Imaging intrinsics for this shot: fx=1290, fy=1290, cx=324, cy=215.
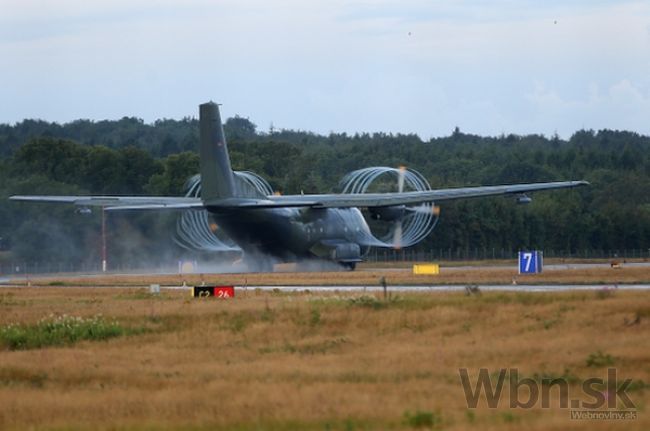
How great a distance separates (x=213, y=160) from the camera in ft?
238

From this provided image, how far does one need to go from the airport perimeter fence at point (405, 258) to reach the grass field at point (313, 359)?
51.2 metres

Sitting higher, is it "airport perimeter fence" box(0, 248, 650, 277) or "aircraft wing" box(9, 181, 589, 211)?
"aircraft wing" box(9, 181, 589, 211)

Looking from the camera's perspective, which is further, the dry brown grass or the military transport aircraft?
the military transport aircraft

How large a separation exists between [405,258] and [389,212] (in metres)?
20.9

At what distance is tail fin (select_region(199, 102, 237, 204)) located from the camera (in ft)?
236

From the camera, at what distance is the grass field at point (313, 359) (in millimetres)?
22406

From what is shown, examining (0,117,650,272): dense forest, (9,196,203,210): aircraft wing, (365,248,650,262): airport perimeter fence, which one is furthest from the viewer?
(365,248,650,262): airport perimeter fence

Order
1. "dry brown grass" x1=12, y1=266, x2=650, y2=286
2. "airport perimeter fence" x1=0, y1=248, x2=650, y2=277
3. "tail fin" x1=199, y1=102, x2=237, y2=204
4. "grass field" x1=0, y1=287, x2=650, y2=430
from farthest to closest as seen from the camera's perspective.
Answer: "airport perimeter fence" x1=0, y1=248, x2=650, y2=277, "tail fin" x1=199, y1=102, x2=237, y2=204, "dry brown grass" x1=12, y1=266, x2=650, y2=286, "grass field" x1=0, y1=287, x2=650, y2=430

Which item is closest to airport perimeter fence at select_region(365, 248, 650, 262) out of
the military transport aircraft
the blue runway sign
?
the military transport aircraft

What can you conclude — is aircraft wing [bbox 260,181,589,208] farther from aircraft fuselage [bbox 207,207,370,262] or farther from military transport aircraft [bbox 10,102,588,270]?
aircraft fuselage [bbox 207,207,370,262]

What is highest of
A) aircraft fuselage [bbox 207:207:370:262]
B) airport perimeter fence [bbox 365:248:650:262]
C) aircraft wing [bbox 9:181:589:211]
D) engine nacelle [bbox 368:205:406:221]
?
aircraft wing [bbox 9:181:589:211]

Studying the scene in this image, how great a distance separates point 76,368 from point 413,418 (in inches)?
419

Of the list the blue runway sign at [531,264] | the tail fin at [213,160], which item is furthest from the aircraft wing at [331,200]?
the blue runway sign at [531,264]

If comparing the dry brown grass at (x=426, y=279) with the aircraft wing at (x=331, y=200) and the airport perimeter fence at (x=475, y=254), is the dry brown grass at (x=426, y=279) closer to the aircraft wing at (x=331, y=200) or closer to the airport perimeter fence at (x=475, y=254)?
the aircraft wing at (x=331, y=200)
